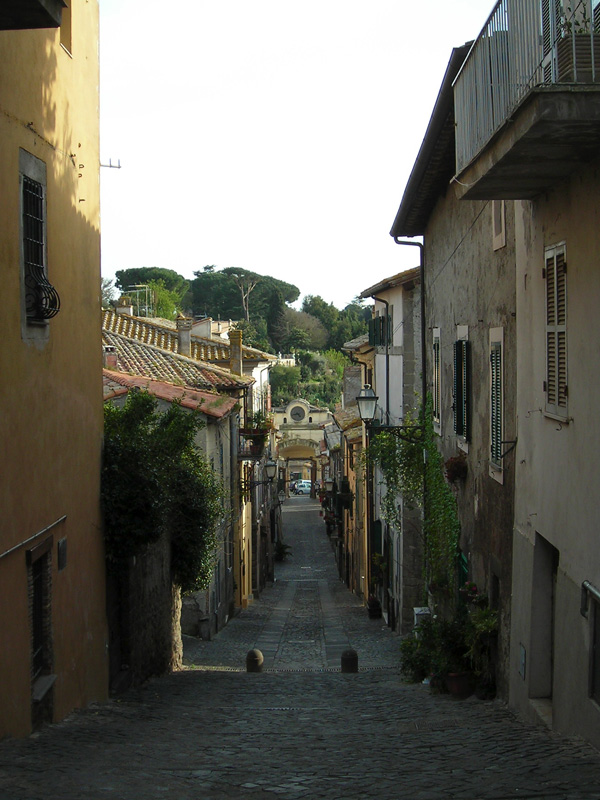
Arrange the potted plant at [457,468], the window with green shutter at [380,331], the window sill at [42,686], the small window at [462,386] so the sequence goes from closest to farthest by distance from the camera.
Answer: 1. the window sill at [42,686]
2. the small window at [462,386]
3. the potted plant at [457,468]
4. the window with green shutter at [380,331]

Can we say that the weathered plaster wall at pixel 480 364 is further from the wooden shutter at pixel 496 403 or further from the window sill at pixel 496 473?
the wooden shutter at pixel 496 403

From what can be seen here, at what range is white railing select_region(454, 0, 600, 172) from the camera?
615cm

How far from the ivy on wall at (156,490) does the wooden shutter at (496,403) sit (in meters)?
4.51

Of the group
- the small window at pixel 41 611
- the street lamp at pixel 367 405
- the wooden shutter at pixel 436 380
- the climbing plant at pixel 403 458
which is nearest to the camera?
the small window at pixel 41 611

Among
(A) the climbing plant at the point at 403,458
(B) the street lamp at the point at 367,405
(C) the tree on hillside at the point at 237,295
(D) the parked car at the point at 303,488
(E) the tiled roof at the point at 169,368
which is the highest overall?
(C) the tree on hillside at the point at 237,295

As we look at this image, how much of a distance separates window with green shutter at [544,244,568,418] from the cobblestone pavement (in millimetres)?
2813

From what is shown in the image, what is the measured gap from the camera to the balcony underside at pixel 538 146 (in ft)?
19.0

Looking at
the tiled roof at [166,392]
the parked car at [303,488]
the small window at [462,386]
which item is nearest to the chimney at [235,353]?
the tiled roof at [166,392]

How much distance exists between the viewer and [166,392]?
20266 mm

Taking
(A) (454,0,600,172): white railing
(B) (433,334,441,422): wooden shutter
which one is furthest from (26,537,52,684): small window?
(B) (433,334,441,422): wooden shutter

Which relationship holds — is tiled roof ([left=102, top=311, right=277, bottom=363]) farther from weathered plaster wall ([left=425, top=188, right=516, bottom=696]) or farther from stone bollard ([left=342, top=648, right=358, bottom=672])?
weathered plaster wall ([left=425, top=188, right=516, bottom=696])

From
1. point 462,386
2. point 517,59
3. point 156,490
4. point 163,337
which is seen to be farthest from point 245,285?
point 517,59

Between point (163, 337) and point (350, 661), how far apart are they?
2176cm

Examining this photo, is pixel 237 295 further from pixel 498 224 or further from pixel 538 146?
pixel 538 146
